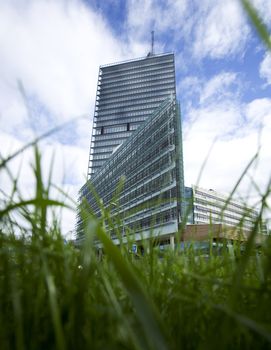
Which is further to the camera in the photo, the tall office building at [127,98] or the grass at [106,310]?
the tall office building at [127,98]

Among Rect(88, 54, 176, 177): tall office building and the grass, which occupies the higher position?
Rect(88, 54, 176, 177): tall office building

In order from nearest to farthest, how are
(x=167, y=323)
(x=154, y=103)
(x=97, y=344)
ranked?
(x=97, y=344) → (x=167, y=323) → (x=154, y=103)

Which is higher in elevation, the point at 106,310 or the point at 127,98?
the point at 127,98

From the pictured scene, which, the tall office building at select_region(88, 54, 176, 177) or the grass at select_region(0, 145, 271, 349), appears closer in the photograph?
the grass at select_region(0, 145, 271, 349)

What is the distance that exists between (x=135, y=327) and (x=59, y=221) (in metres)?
0.42

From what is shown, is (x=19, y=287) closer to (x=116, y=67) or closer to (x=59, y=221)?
(x=59, y=221)

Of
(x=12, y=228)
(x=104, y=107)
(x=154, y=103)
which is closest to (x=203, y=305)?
(x=12, y=228)

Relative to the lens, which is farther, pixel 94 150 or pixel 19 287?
pixel 94 150

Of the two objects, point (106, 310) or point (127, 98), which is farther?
point (127, 98)

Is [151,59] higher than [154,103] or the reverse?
higher

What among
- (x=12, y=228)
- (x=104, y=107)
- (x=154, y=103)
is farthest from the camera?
(x=104, y=107)

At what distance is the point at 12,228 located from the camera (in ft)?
2.08

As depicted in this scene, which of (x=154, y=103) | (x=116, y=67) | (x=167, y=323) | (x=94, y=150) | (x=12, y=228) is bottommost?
(x=167, y=323)

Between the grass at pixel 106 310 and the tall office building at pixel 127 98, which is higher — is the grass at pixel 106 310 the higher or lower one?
the lower one
